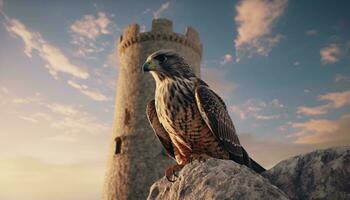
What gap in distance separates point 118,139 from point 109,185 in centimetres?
243

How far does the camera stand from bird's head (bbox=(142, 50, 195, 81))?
497cm

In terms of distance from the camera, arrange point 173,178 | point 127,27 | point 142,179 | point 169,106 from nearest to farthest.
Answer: point 173,178 → point 169,106 → point 142,179 → point 127,27

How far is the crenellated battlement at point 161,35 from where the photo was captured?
61.5 ft

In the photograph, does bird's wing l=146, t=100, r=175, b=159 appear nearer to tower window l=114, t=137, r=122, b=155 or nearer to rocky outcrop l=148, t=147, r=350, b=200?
rocky outcrop l=148, t=147, r=350, b=200

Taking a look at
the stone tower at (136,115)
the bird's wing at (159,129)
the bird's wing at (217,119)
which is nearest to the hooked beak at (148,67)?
the bird's wing at (159,129)

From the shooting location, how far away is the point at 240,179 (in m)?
2.97

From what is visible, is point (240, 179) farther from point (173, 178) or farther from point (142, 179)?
point (142, 179)

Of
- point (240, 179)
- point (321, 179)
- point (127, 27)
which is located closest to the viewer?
point (240, 179)

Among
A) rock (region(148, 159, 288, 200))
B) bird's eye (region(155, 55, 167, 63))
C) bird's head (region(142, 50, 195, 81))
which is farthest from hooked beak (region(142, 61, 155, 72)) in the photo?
rock (region(148, 159, 288, 200))

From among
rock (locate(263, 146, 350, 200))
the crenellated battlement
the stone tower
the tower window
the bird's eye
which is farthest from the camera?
Result: the crenellated battlement

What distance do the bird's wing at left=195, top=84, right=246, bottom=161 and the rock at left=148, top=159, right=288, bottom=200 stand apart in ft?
3.04

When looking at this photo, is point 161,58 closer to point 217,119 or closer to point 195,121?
point 195,121

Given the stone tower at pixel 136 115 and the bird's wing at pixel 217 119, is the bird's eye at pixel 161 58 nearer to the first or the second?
the bird's wing at pixel 217 119

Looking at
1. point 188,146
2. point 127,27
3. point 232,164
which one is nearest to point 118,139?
point 127,27
